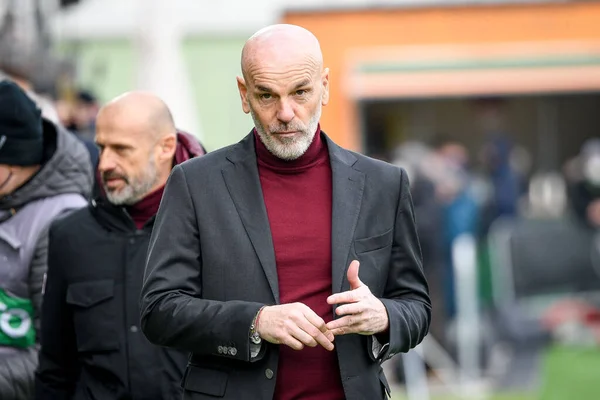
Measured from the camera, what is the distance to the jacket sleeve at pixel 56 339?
196 inches

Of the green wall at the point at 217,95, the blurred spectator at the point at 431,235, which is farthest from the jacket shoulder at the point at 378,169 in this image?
the green wall at the point at 217,95

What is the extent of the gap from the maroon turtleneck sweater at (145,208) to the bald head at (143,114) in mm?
Result: 229

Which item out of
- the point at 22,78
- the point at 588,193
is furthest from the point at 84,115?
the point at 588,193

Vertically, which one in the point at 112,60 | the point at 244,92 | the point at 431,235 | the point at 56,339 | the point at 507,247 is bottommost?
the point at 507,247

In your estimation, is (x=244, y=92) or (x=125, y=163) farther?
(x=125, y=163)

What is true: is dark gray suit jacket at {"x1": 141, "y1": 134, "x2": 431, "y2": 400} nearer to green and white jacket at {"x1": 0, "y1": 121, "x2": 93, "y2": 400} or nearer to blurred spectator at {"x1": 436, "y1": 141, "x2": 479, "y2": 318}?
green and white jacket at {"x1": 0, "y1": 121, "x2": 93, "y2": 400}

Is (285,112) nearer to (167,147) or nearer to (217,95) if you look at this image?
(167,147)

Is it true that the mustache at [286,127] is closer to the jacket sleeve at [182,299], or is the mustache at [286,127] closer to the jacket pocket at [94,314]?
the jacket sleeve at [182,299]

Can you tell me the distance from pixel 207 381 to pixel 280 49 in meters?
0.98

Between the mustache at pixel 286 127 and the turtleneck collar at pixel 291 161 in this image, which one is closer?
the mustache at pixel 286 127

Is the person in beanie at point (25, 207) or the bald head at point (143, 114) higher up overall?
the bald head at point (143, 114)

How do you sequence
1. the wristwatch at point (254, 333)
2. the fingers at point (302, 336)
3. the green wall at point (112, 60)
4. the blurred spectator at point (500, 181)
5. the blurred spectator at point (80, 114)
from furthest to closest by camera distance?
1. the green wall at point (112, 60)
2. the blurred spectator at point (500, 181)
3. the blurred spectator at point (80, 114)
4. the wristwatch at point (254, 333)
5. the fingers at point (302, 336)

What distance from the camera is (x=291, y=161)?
154 inches

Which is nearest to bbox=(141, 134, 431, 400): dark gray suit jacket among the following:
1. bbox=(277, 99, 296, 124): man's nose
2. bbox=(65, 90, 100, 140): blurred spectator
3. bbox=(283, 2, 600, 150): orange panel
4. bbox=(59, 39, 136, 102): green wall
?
bbox=(277, 99, 296, 124): man's nose
